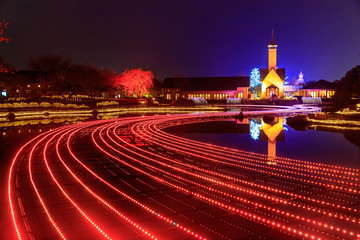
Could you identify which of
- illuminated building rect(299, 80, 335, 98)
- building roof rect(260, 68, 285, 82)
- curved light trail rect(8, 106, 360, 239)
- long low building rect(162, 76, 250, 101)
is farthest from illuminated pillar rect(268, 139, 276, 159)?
building roof rect(260, 68, 285, 82)

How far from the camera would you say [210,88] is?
71875mm

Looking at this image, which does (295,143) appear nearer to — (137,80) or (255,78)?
(137,80)

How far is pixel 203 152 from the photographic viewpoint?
34.9 feet

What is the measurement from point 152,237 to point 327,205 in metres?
3.26

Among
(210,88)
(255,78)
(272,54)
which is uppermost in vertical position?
(272,54)

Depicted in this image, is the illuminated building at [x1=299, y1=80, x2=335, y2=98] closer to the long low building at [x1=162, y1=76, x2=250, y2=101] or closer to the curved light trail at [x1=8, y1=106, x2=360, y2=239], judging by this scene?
the long low building at [x1=162, y1=76, x2=250, y2=101]

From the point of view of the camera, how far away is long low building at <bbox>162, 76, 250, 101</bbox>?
234ft

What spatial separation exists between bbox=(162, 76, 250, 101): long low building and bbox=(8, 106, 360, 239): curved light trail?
203ft

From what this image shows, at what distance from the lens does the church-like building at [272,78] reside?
66188 millimetres

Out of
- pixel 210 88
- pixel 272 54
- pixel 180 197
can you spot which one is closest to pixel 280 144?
pixel 180 197

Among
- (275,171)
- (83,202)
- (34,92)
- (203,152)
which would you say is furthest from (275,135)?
(34,92)

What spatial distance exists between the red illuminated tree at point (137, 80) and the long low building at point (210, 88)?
10920 mm

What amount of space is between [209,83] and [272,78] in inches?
558

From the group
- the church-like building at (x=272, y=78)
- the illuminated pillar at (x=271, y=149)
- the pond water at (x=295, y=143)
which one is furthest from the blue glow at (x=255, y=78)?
the illuminated pillar at (x=271, y=149)
